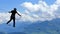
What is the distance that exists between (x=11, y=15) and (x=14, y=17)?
13.1 inches

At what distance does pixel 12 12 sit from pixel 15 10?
1.40 feet

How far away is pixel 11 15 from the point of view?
872 inches

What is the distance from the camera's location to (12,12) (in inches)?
877

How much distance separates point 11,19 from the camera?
22359 millimetres

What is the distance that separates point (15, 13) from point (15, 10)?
0.46 m

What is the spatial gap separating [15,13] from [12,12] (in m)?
0.31

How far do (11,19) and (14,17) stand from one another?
403mm

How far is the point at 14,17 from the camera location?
22.2m

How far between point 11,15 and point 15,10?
0.61 metres

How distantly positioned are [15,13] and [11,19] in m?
0.67
